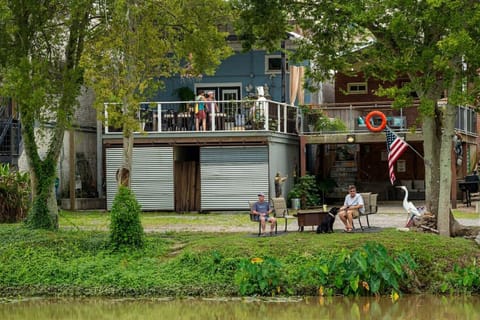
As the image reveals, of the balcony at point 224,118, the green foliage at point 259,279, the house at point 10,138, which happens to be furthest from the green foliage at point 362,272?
the house at point 10,138

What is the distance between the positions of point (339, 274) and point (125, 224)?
4.98 metres

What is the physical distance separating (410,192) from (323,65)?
1491cm

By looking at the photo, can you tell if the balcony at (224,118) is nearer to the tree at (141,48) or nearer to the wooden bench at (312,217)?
the tree at (141,48)

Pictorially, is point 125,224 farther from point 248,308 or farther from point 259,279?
point 248,308

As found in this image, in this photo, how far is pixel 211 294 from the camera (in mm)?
15953

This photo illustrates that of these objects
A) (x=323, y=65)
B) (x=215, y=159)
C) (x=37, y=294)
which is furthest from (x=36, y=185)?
(x=215, y=159)

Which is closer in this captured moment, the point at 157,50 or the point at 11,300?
the point at 11,300

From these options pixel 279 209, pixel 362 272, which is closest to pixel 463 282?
pixel 362 272

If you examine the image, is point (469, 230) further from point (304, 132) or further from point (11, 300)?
point (304, 132)

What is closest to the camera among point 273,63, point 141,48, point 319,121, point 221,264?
point 221,264

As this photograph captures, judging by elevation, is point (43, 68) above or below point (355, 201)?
above

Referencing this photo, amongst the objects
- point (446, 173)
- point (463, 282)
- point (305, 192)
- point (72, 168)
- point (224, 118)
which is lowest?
point (463, 282)

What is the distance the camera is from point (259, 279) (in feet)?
51.4

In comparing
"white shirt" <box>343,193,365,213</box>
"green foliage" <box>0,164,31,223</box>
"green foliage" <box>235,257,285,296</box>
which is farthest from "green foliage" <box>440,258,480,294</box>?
"green foliage" <box>0,164,31,223</box>
